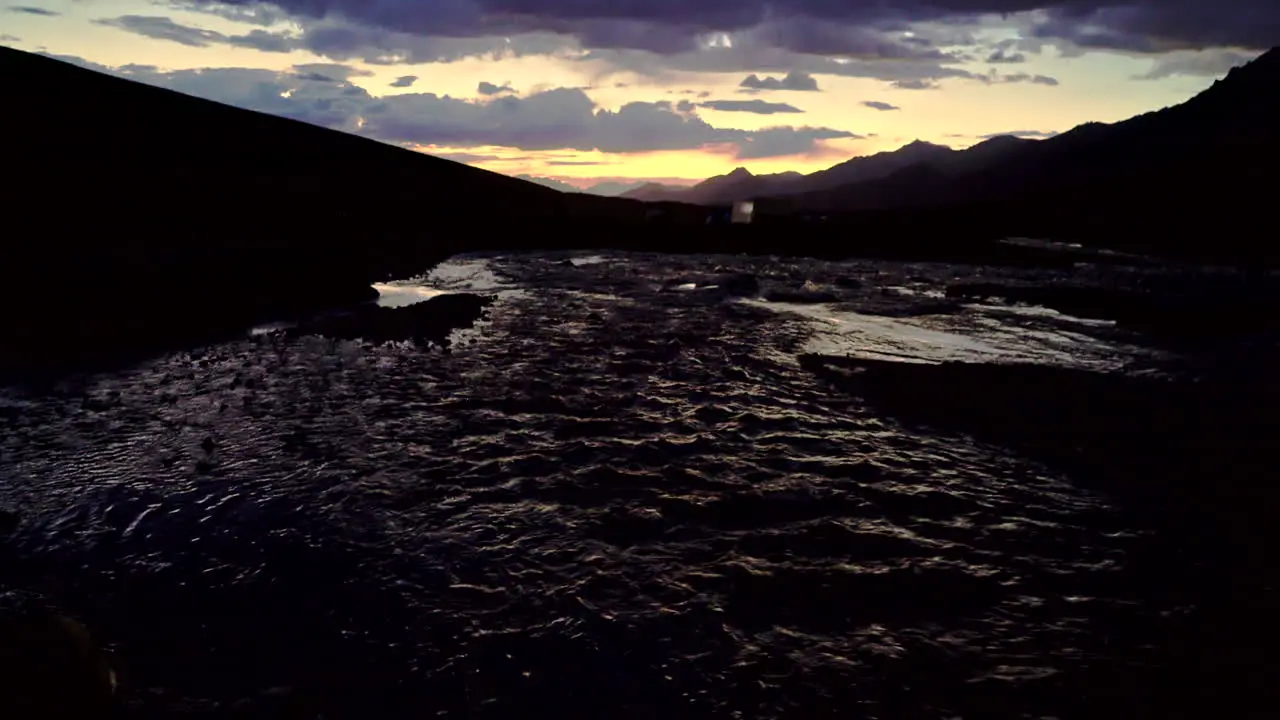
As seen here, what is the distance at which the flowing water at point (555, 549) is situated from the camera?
8.39 m

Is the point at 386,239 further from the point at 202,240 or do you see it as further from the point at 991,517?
the point at 991,517

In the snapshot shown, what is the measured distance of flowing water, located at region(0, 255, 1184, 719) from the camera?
8.39 metres

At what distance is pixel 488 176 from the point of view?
13650cm

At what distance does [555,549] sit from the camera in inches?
446

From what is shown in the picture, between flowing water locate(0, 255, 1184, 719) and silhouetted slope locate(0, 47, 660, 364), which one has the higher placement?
silhouetted slope locate(0, 47, 660, 364)

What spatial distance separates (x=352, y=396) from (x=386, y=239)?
50916 millimetres

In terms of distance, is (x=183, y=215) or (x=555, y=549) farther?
(x=183, y=215)

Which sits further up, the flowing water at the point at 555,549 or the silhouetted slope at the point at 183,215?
the silhouetted slope at the point at 183,215

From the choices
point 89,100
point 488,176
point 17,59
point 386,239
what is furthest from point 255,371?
point 488,176

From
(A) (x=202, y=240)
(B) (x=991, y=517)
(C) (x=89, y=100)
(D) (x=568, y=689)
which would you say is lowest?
(D) (x=568, y=689)

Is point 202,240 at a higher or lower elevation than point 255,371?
higher

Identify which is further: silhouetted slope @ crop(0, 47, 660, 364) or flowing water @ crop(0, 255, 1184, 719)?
silhouetted slope @ crop(0, 47, 660, 364)

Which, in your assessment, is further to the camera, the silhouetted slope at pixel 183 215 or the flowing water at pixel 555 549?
the silhouetted slope at pixel 183 215

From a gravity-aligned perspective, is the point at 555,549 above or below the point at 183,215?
below
